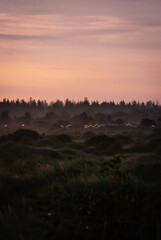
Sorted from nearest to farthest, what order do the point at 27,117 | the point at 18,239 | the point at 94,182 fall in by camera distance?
the point at 18,239 < the point at 94,182 < the point at 27,117

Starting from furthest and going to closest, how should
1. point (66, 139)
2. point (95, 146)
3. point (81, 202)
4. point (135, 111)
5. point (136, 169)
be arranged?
point (135, 111), point (66, 139), point (95, 146), point (136, 169), point (81, 202)

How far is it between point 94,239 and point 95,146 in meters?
28.6

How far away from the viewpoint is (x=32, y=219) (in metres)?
5.35

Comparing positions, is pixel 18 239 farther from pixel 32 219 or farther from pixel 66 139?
pixel 66 139

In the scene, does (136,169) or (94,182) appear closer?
(94,182)

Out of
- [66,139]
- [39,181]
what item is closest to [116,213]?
[39,181]

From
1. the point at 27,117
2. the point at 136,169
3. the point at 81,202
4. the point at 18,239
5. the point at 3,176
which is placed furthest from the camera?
the point at 27,117

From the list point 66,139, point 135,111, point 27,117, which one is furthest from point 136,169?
point 135,111

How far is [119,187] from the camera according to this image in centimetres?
434

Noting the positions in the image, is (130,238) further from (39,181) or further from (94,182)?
(39,181)

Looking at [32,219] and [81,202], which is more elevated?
[81,202]

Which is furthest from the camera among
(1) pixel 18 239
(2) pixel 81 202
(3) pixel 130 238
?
(1) pixel 18 239

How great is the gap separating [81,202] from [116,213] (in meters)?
0.54

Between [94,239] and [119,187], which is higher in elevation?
[119,187]
